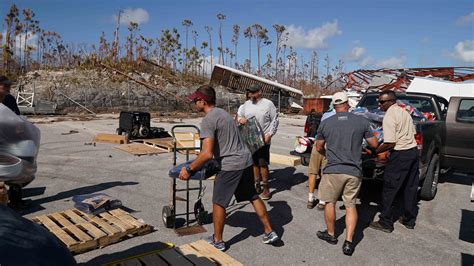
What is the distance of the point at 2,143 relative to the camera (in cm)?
364

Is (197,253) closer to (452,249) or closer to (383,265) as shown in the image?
(383,265)

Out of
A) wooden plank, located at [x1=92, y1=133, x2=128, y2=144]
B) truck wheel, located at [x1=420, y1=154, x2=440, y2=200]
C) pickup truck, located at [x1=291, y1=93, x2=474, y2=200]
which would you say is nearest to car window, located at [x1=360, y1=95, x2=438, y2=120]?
pickup truck, located at [x1=291, y1=93, x2=474, y2=200]

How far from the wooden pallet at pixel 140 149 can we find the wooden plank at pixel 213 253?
6.27 metres

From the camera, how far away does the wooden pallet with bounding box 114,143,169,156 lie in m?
10.0

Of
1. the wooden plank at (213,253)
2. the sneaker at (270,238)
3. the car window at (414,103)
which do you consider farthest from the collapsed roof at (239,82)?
the wooden plank at (213,253)

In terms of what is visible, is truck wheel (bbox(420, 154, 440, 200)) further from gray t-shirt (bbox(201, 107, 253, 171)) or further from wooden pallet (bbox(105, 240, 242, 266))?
wooden pallet (bbox(105, 240, 242, 266))

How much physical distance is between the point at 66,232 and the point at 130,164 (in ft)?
14.6

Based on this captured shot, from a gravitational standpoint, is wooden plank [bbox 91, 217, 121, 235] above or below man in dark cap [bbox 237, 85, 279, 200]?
below

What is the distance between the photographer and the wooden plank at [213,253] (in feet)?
11.8

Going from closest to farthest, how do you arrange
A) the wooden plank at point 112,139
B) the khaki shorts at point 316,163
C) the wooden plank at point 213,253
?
the wooden plank at point 213,253, the khaki shorts at point 316,163, the wooden plank at point 112,139

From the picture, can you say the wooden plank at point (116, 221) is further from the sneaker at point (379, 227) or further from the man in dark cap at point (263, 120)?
the sneaker at point (379, 227)

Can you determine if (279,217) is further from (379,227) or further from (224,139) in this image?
(224,139)

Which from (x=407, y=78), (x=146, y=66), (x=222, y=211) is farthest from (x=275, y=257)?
(x=146, y=66)

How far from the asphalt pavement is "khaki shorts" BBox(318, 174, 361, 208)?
613 millimetres
